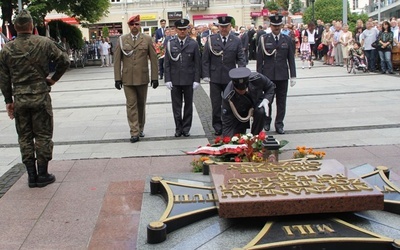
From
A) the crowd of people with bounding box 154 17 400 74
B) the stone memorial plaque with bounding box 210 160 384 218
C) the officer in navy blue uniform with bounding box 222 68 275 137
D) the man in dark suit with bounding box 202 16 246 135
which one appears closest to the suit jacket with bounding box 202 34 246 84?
the man in dark suit with bounding box 202 16 246 135

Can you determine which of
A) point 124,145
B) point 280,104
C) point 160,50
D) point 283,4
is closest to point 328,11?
point 160,50

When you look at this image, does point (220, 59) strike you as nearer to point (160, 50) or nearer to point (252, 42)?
point (160, 50)

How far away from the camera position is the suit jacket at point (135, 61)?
7793 millimetres

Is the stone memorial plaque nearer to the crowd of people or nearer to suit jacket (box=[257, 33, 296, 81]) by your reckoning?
suit jacket (box=[257, 33, 296, 81])

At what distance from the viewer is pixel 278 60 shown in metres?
8.23

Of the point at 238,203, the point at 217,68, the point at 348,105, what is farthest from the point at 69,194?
the point at 348,105

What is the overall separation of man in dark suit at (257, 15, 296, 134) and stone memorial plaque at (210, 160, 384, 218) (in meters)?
4.05

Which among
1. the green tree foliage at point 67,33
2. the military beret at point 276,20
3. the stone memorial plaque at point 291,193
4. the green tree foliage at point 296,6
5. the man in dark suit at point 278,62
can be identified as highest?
the green tree foliage at point 296,6

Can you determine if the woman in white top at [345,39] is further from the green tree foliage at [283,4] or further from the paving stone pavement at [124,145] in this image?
the green tree foliage at [283,4]

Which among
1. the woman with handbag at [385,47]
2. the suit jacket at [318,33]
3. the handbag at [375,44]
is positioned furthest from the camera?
the suit jacket at [318,33]

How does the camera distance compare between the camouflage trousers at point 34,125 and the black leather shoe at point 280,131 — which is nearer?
the camouflage trousers at point 34,125

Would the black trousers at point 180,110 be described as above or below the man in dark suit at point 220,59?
below

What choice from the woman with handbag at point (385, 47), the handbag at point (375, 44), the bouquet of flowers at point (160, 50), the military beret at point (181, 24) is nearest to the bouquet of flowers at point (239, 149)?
the military beret at point (181, 24)

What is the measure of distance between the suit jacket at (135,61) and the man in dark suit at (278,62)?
1.85 meters
